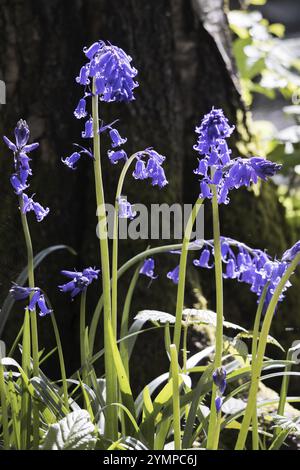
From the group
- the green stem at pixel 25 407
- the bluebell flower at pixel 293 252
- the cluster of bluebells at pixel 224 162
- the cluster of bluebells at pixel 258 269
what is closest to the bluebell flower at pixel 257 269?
the cluster of bluebells at pixel 258 269

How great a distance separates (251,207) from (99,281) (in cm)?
68

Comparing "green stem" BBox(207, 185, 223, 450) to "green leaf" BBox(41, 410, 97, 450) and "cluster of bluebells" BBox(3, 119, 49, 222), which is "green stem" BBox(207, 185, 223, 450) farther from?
"cluster of bluebells" BBox(3, 119, 49, 222)

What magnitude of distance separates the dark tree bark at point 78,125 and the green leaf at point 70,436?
1.04 metres

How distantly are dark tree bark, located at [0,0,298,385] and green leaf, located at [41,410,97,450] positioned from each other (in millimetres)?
1041

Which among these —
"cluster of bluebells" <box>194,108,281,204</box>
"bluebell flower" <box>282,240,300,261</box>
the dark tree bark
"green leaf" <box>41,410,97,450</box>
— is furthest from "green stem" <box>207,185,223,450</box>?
the dark tree bark

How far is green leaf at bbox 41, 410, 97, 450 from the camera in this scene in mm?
1652

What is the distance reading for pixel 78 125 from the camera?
9.59ft

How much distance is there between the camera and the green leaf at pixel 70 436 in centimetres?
165

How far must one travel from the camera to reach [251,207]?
3154mm

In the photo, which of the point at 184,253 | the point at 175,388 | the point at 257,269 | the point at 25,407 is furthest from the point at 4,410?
the point at 257,269

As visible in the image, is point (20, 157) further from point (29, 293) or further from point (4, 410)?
point (4, 410)

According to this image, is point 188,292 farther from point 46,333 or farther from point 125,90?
point 125,90
